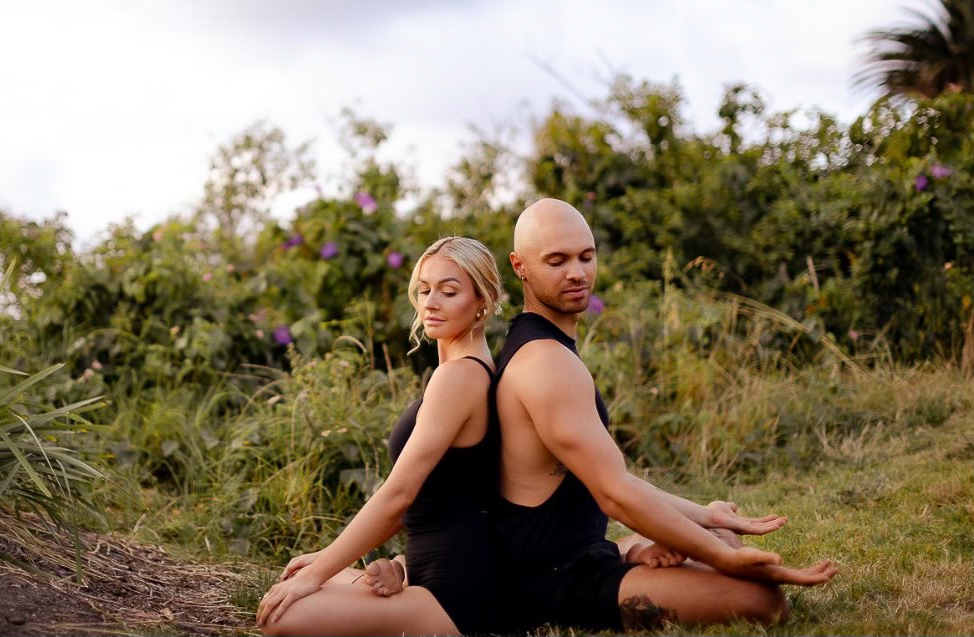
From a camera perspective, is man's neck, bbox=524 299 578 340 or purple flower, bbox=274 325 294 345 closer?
man's neck, bbox=524 299 578 340

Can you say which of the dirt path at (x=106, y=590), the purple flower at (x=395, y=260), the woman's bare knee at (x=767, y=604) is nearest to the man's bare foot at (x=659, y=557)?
the woman's bare knee at (x=767, y=604)

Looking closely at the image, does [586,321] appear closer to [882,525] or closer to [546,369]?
[882,525]

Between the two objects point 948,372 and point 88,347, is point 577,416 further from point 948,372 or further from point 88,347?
point 948,372

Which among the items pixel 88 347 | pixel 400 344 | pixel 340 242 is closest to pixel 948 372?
pixel 400 344

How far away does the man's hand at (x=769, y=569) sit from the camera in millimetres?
3018

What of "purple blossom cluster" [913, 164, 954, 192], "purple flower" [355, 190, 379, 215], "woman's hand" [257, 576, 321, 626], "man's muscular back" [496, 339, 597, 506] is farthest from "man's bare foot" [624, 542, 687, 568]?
"purple blossom cluster" [913, 164, 954, 192]

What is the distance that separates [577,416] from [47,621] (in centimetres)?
185

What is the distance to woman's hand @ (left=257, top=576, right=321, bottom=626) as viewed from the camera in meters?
3.17

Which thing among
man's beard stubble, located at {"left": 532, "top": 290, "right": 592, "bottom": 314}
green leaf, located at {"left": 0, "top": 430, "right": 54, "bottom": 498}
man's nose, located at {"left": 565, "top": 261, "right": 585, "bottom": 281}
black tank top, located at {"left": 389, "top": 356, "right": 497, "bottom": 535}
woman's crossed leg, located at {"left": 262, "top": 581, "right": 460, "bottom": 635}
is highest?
man's nose, located at {"left": 565, "top": 261, "right": 585, "bottom": 281}

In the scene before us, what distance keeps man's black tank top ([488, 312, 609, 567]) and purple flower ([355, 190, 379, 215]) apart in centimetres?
457

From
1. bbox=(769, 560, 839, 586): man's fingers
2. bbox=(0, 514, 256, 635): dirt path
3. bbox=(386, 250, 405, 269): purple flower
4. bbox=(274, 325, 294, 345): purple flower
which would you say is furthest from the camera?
bbox=(386, 250, 405, 269): purple flower

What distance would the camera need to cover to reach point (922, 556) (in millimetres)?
4270

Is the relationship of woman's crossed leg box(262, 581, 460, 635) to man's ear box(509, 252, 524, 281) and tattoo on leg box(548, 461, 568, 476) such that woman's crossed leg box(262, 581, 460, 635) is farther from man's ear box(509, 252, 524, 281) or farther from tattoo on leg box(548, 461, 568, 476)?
man's ear box(509, 252, 524, 281)

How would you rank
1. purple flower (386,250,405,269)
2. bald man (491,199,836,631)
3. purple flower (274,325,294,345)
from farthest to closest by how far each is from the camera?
purple flower (386,250,405,269)
purple flower (274,325,294,345)
bald man (491,199,836,631)
